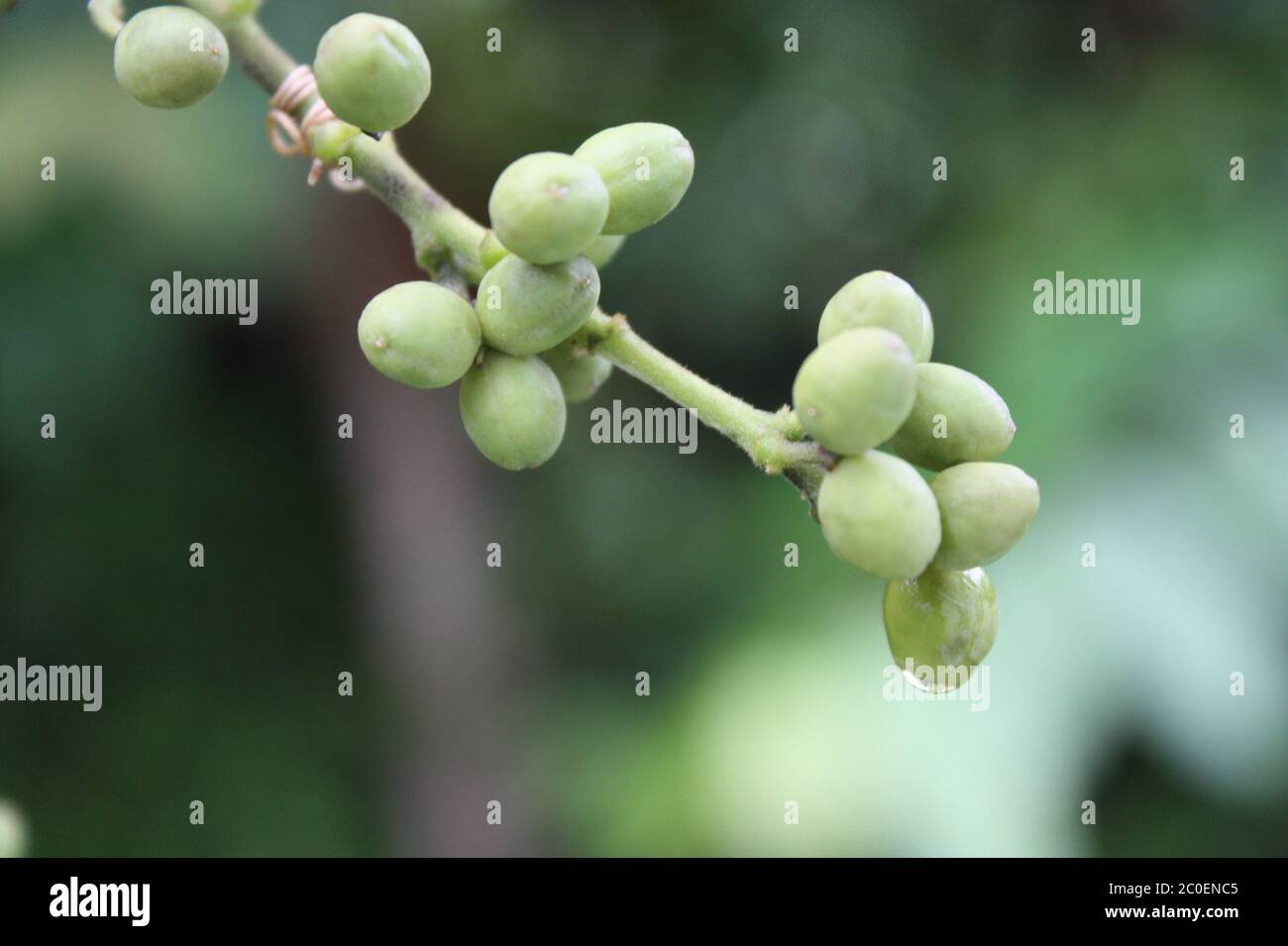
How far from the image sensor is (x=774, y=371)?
4.09 m

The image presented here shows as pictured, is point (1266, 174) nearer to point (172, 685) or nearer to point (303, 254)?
point (303, 254)

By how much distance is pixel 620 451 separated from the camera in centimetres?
413

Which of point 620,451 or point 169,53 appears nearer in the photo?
point 169,53

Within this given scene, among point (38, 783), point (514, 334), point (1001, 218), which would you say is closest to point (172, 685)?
point (38, 783)

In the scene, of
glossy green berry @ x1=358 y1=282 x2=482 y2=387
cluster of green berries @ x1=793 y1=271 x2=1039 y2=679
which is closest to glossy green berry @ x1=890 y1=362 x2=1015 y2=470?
cluster of green berries @ x1=793 y1=271 x2=1039 y2=679

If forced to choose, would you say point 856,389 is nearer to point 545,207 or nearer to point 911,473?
point 911,473

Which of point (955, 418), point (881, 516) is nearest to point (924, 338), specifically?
point (955, 418)

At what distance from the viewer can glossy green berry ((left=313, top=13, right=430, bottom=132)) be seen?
92cm

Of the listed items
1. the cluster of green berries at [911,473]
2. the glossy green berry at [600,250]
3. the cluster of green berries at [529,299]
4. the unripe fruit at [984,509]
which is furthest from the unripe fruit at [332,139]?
the unripe fruit at [984,509]

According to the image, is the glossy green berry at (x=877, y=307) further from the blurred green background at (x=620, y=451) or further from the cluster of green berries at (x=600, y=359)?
the blurred green background at (x=620, y=451)

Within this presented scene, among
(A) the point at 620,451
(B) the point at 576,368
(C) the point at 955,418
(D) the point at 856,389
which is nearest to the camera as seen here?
(D) the point at 856,389

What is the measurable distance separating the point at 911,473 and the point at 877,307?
5.2 inches

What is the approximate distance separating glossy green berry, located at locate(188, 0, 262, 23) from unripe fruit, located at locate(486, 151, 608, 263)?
12.5 inches

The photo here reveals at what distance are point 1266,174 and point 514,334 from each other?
3506 millimetres
